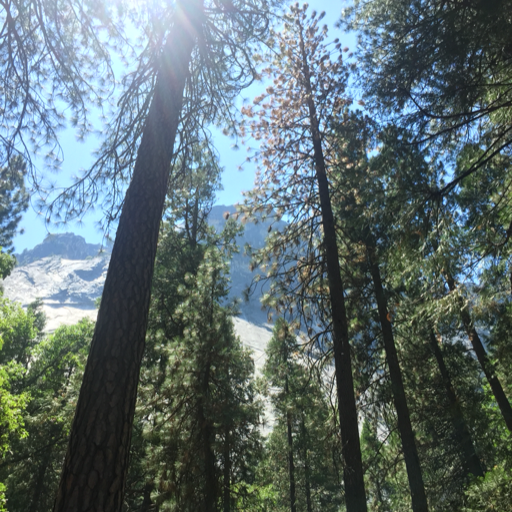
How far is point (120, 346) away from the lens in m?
2.49

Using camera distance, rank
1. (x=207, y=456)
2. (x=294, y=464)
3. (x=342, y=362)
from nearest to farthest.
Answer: (x=342, y=362), (x=207, y=456), (x=294, y=464)

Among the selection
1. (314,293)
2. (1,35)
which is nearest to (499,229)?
(314,293)

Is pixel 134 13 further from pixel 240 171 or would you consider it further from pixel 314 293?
pixel 314 293

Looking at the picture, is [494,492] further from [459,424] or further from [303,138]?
[303,138]

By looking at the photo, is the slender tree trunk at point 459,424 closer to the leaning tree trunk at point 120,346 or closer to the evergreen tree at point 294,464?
the evergreen tree at point 294,464

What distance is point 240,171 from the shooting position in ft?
25.4

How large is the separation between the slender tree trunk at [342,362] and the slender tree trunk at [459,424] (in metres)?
5.81

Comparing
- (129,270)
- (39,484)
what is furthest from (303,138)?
(39,484)

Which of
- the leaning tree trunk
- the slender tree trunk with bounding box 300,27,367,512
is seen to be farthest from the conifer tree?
the leaning tree trunk

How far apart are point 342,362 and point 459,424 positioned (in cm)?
695

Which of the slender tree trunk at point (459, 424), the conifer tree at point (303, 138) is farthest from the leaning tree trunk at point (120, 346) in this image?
the slender tree trunk at point (459, 424)

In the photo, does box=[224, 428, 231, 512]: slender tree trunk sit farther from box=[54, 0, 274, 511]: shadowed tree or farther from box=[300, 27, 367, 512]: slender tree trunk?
box=[54, 0, 274, 511]: shadowed tree

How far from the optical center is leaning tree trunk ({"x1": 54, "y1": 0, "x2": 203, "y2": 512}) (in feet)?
6.78

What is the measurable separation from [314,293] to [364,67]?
168 inches
